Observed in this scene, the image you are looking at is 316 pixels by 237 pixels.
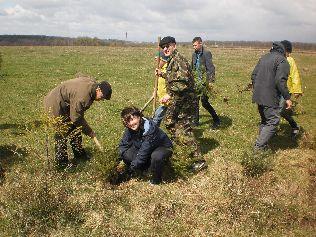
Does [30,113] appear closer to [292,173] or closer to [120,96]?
[120,96]

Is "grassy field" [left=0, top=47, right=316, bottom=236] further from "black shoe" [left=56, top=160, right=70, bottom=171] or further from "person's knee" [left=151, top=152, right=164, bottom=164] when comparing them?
"person's knee" [left=151, top=152, right=164, bottom=164]

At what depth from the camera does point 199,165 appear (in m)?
7.61

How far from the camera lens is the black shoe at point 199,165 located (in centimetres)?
757

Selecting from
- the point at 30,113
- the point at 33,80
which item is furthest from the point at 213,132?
the point at 33,80

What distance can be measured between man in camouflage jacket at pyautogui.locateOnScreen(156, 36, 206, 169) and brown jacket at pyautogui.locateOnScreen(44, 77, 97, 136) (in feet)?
5.03

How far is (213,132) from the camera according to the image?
1052cm

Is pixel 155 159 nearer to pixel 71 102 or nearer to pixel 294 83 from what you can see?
pixel 71 102

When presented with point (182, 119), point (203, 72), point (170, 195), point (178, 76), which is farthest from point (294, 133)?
point (170, 195)

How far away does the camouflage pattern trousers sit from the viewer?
293 inches

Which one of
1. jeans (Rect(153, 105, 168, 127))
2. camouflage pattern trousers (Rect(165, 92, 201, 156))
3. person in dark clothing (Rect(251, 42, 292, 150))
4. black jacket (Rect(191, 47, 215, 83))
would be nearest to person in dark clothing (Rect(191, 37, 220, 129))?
black jacket (Rect(191, 47, 215, 83))

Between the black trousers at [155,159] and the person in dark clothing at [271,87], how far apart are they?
2.56 meters

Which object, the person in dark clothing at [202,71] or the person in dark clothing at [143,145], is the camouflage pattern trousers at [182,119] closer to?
the person in dark clothing at [143,145]

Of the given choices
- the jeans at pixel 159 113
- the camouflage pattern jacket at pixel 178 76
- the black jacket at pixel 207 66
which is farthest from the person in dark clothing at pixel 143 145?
the black jacket at pixel 207 66

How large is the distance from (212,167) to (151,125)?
2.02m
